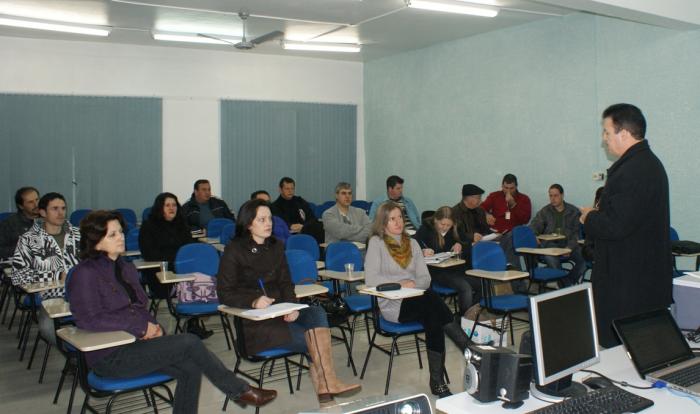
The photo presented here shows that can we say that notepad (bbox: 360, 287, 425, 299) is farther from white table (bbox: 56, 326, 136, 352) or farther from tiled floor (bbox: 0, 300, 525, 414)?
white table (bbox: 56, 326, 136, 352)

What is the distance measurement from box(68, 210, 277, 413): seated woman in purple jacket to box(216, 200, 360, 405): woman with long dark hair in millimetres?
378

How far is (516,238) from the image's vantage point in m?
6.90

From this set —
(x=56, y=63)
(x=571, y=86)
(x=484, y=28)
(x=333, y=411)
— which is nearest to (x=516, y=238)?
(x=571, y=86)

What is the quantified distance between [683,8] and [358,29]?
158 inches

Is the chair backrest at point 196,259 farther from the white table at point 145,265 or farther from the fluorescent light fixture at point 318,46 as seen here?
the fluorescent light fixture at point 318,46

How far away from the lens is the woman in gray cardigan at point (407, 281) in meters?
4.22

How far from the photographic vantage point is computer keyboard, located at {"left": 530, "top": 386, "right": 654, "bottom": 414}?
2.03 meters

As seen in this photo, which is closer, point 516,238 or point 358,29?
point 516,238

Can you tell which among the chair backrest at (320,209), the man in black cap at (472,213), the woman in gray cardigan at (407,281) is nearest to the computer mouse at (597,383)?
the woman in gray cardigan at (407,281)

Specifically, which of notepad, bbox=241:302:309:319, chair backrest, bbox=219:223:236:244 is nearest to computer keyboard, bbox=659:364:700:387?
notepad, bbox=241:302:309:319

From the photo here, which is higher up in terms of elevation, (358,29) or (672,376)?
(358,29)

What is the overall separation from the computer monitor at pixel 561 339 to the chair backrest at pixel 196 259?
3375 mm

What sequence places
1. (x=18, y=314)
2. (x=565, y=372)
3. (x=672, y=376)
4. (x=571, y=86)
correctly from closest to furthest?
1. (x=565, y=372)
2. (x=672, y=376)
3. (x=18, y=314)
4. (x=571, y=86)

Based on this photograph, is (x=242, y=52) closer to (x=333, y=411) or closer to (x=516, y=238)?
(x=516, y=238)
